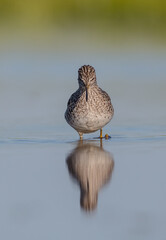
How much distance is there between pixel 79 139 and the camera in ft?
42.8

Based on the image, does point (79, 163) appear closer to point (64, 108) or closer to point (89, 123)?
point (89, 123)

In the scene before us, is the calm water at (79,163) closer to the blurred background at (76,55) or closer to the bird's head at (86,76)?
the blurred background at (76,55)

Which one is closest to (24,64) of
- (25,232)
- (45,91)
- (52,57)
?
(52,57)

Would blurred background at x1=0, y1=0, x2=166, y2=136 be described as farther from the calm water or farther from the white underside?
the white underside

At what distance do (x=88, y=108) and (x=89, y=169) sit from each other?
9.86ft

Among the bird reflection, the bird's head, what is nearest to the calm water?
the bird reflection

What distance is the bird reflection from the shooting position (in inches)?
344

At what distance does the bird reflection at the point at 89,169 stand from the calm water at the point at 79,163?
0.04 ft

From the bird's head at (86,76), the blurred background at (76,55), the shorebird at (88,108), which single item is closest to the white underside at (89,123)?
the shorebird at (88,108)

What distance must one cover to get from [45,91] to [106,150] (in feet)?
22.1

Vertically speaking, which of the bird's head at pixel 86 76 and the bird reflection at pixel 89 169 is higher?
the bird's head at pixel 86 76

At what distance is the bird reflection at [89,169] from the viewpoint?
28.6 ft

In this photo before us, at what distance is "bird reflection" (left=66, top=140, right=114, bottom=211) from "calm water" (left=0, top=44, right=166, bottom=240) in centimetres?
1

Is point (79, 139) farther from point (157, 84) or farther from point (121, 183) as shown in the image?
point (157, 84)
